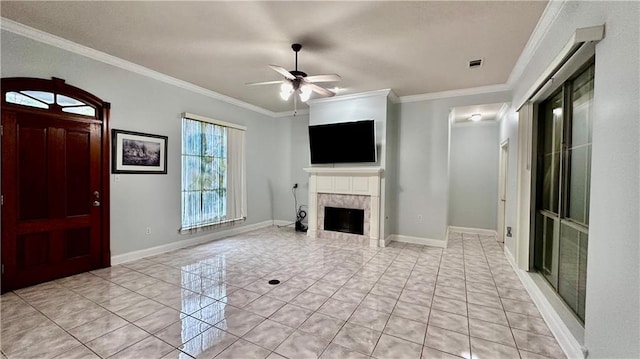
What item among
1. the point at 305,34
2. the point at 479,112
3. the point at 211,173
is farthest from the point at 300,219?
the point at 479,112

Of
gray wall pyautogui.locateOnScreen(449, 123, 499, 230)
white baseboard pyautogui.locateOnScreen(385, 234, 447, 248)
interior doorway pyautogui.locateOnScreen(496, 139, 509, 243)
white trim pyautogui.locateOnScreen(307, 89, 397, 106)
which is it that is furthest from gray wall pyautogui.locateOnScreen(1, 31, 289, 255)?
interior doorway pyautogui.locateOnScreen(496, 139, 509, 243)

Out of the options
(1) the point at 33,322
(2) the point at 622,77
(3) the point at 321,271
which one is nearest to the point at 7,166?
(1) the point at 33,322

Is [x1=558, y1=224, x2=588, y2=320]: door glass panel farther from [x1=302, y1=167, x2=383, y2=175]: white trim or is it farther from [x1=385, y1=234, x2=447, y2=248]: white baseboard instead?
[x1=302, y1=167, x2=383, y2=175]: white trim

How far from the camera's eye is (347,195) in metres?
5.40

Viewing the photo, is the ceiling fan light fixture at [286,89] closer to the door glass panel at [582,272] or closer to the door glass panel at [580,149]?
the door glass panel at [580,149]

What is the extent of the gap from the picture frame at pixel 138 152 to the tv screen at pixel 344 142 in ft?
9.22

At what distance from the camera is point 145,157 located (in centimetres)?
415

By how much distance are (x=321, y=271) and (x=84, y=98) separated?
3.97m

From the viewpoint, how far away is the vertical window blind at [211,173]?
4.85 meters

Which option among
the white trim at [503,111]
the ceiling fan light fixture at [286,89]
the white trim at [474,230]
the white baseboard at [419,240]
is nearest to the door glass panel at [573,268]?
the white baseboard at [419,240]

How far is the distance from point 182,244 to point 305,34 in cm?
409

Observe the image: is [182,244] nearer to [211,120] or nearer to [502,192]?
[211,120]

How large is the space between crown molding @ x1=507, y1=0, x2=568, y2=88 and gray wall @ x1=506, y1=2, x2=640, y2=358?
0.62 metres

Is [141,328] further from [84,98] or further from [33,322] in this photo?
[84,98]
